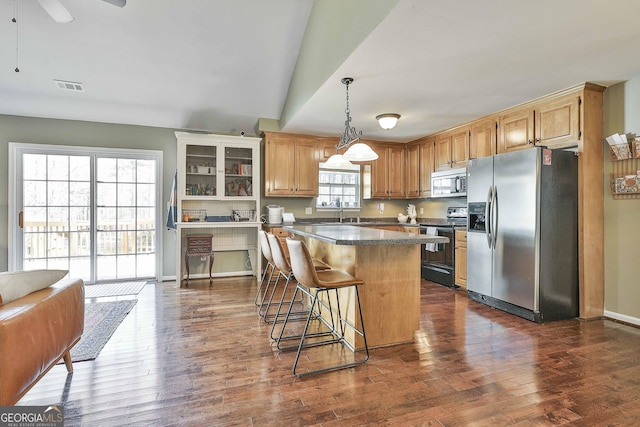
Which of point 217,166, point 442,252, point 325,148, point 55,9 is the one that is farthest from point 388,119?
point 55,9

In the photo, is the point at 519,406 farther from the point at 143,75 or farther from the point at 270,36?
the point at 143,75

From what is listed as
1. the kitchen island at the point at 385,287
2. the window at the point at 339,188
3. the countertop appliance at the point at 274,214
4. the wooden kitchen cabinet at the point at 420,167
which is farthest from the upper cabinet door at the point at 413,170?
the kitchen island at the point at 385,287

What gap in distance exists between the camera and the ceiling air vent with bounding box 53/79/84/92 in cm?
400

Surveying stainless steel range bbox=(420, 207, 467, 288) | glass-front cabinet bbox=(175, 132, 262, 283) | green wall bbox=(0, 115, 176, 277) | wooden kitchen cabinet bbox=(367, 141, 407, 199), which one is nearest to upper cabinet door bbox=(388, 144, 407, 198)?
wooden kitchen cabinet bbox=(367, 141, 407, 199)

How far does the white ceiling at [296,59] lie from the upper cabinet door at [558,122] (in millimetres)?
208

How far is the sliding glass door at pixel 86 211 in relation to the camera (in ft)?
15.3

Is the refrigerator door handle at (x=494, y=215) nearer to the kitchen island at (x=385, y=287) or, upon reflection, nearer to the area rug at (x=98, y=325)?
the kitchen island at (x=385, y=287)

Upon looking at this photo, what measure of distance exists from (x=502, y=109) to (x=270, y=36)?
9.72 feet

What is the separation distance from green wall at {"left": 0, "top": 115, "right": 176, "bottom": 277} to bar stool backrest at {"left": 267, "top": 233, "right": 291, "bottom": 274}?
299 cm

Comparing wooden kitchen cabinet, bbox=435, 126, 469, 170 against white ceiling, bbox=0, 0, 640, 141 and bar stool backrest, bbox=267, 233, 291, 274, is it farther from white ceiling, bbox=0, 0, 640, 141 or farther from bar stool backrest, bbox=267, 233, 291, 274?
bar stool backrest, bbox=267, 233, 291, 274

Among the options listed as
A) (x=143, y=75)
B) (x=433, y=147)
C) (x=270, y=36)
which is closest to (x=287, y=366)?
(x=270, y=36)

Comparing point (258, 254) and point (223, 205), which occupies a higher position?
point (223, 205)

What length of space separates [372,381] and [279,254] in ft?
3.98

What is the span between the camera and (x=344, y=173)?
5.98 m
